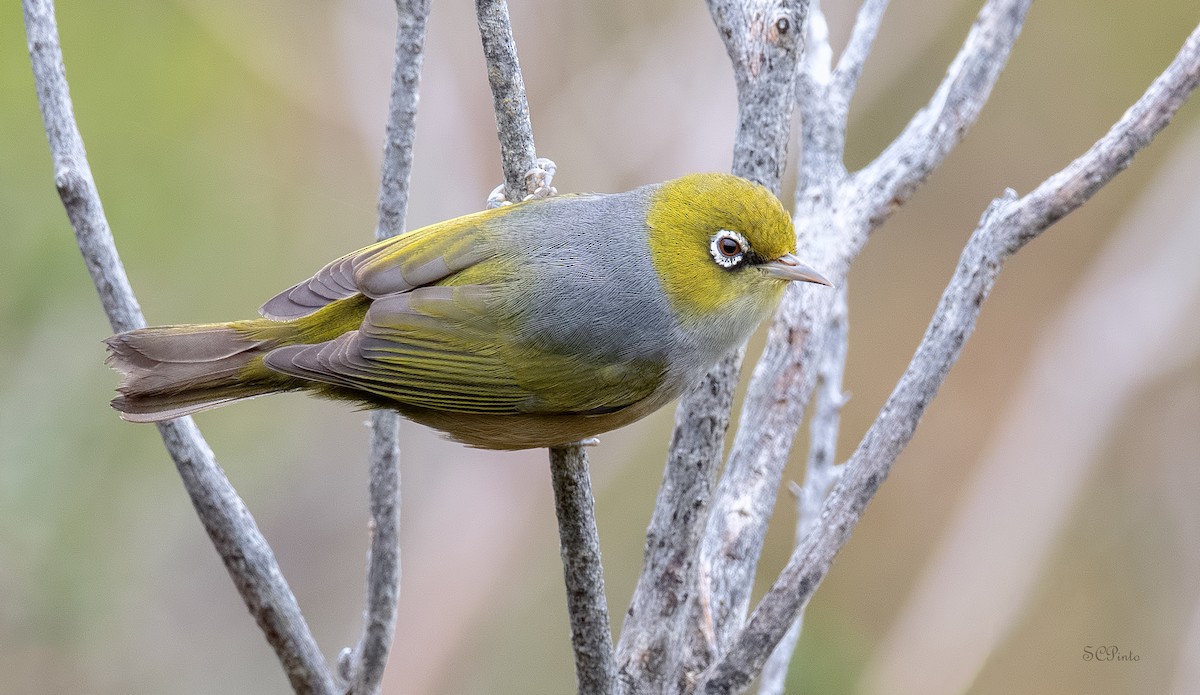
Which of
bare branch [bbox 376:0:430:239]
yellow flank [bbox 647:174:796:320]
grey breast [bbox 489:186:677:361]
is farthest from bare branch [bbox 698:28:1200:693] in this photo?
bare branch [bbox 376:0:430:239]

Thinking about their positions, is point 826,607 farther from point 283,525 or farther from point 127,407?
point 127,407

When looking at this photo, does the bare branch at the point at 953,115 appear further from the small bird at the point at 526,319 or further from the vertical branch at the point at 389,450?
the vertical branch at the point at 389,450

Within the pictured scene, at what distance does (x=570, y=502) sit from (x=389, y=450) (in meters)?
0.80

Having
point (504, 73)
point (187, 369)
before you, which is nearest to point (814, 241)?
point (504, 73)

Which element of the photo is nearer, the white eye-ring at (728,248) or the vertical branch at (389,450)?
the vertical branch at (389,450)

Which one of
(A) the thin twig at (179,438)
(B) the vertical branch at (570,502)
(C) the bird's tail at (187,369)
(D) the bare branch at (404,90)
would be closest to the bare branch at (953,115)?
(B) the vertical branch at (570,502)

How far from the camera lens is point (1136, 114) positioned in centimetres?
279

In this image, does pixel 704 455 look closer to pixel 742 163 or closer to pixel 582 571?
pixel 582 571

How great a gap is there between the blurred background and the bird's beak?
288 centimetres

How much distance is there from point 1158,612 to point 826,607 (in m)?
1.94

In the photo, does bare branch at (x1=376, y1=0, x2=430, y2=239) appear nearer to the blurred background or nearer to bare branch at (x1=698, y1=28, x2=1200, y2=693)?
bare branch at (x1=698, y1=28, x2=1200, y2=693)

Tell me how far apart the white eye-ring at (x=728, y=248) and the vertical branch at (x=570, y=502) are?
69cm

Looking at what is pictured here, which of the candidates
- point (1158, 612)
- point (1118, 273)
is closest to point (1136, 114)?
point (1118, 273)

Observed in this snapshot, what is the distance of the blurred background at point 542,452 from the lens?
219 inches
